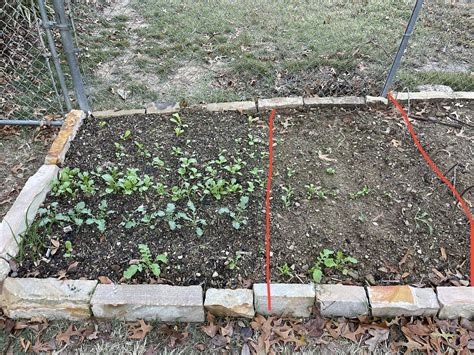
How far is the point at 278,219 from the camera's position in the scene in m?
2.56

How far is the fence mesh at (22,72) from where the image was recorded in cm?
370

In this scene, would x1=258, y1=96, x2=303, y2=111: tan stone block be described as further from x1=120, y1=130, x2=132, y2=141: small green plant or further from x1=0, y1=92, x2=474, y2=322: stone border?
x1=0, y1=92, x2=474, y2=322: stone border

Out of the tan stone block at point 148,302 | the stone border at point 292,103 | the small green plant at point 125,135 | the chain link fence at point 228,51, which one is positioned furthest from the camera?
the chain link fence at point 228,51

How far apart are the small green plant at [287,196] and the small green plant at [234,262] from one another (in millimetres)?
545

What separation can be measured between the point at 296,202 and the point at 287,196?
8 cm

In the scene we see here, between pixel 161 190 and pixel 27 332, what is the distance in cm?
113

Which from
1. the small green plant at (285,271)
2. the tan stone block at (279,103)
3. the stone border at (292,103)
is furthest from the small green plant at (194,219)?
the tan stone block at (279,103)

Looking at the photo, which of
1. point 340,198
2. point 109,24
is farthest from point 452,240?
point 109,24

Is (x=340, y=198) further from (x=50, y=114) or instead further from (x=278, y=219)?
(x=50, y=114)

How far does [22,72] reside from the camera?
13.5 feet

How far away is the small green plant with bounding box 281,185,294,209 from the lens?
264 centimetres

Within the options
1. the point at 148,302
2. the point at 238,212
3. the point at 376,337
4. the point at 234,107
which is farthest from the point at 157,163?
the point at 376,337

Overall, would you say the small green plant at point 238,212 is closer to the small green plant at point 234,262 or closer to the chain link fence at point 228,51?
the small green plant at point 234,262

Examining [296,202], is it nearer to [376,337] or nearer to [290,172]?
[290,172]
